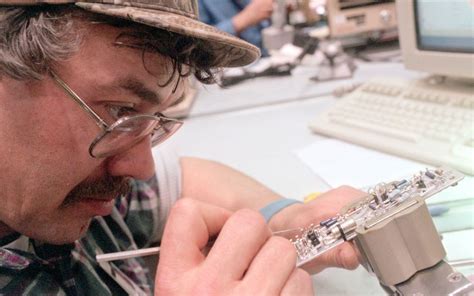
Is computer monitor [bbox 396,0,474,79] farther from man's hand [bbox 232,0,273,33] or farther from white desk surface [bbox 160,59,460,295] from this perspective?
man's hand [bbox 232,0,273,33]

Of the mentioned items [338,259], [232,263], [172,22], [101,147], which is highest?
[172,22]

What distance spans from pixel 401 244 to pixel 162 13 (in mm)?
386

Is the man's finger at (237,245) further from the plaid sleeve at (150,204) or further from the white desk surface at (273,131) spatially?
the plaid sleeve at (150,204)

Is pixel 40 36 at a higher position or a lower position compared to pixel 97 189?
higher

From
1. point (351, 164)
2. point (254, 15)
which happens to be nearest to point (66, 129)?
point (351, 164)

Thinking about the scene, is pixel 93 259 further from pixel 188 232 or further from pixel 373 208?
pixel 373 208

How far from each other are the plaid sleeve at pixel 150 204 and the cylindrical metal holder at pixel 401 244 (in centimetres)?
50

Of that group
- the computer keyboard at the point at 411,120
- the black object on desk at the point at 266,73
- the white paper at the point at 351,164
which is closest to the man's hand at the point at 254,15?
the black object on desk at the point at 266,73

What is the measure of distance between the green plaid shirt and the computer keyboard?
483 millimetres

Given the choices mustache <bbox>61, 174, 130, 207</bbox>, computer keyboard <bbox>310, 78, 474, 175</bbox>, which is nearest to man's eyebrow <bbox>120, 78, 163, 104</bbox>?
mustache <bbox>61, 174, 130, 207</bbox>

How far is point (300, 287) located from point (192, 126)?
97cm

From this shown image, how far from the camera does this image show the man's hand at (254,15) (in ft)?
7.96

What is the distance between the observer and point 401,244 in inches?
22.3

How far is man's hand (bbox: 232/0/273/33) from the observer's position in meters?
2.43
